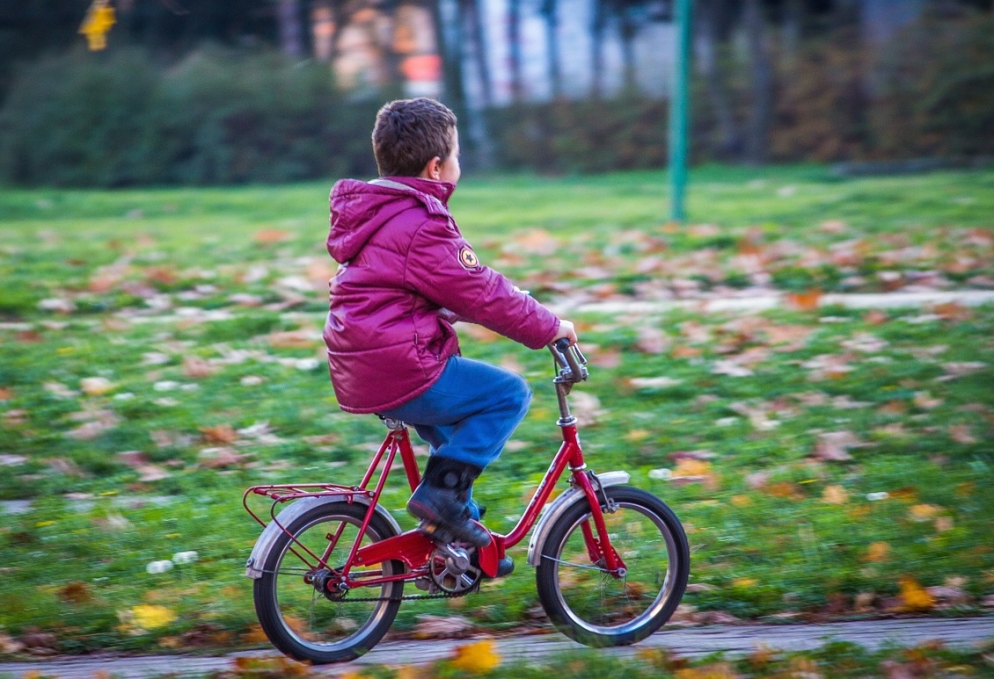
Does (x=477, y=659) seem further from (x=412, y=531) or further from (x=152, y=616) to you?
(x=152, y=616)

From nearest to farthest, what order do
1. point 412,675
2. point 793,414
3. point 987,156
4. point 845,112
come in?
point 412,675 → point 793,414 → point 987,156 → point 845,112

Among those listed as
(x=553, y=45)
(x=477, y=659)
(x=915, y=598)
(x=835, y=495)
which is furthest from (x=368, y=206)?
(x=553, y=45)

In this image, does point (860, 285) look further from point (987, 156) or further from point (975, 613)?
point (987, 156)

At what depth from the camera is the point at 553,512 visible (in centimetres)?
385

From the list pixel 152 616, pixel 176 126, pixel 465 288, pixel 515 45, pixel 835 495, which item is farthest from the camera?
pixel 515 45

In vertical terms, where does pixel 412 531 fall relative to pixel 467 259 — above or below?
below

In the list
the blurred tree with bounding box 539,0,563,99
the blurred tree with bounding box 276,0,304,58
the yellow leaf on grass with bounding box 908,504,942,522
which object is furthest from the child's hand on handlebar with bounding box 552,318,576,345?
the blurred tree with bounding box 276,0,304,58

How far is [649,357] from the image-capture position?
22.5ft

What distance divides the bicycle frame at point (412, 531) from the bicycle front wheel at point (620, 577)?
4 cm

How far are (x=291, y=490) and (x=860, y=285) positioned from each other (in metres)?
5.60

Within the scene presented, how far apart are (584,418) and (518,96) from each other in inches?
528

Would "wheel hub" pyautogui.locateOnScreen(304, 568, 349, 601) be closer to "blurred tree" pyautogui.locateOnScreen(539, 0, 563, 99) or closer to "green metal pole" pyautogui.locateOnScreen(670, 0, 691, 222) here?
"green metal pole" pyautogui.locateOnScreen(670, 0, 691, 222)

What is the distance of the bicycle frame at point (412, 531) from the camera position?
3779mm

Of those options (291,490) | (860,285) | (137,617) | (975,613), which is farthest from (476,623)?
(860,285)
